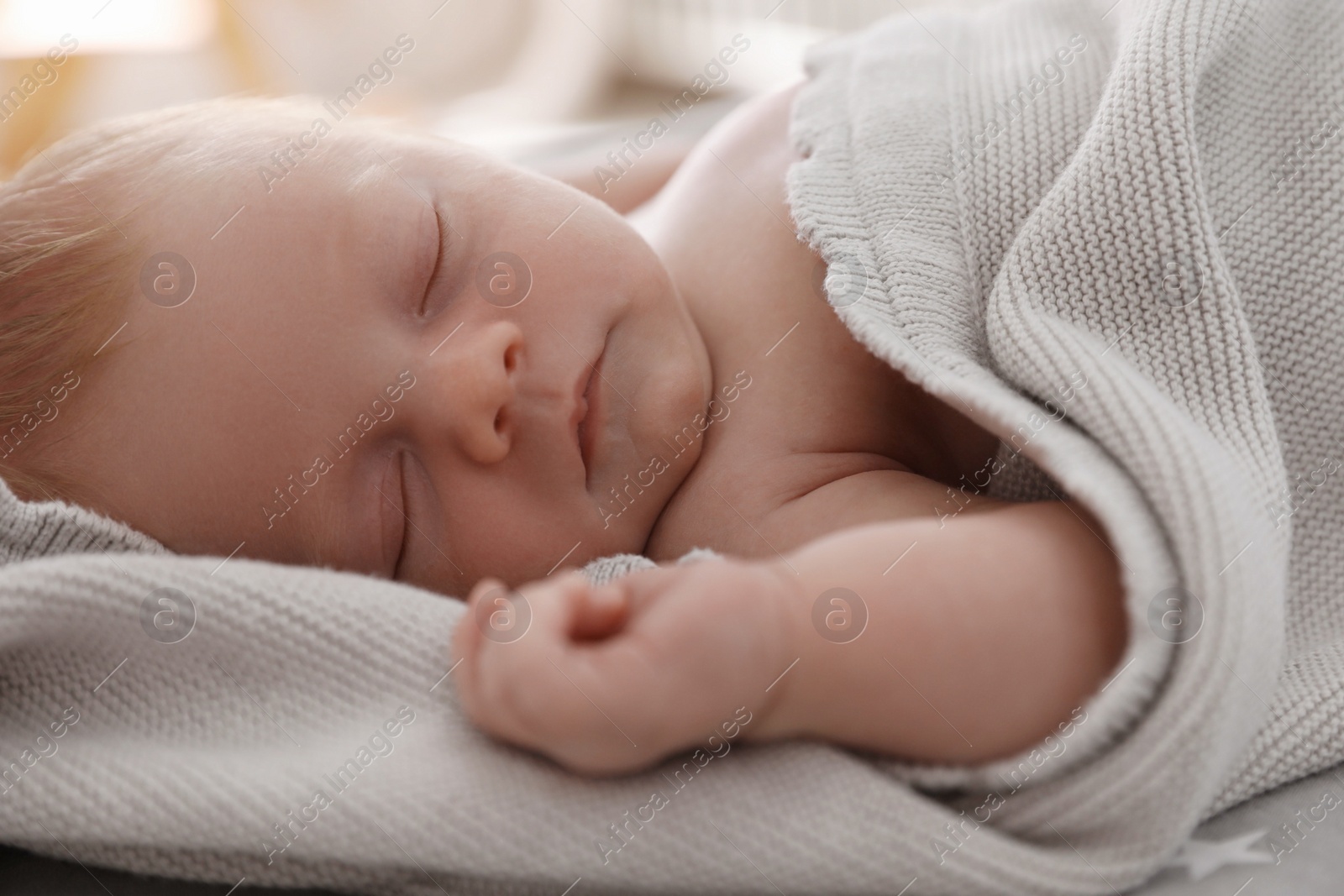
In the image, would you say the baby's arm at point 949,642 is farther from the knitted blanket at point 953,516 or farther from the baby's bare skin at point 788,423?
the baby's bare skin at point 788,423

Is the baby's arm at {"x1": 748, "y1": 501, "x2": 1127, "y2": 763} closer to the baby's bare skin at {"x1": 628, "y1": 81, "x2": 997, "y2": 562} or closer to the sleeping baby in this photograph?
the sleeping baby

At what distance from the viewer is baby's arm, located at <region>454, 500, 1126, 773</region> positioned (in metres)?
0.53

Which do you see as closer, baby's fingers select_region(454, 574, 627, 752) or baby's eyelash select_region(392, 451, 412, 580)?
baby's fingers select_region(454, 574, 627, 752)

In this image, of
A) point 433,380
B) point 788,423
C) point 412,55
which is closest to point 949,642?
point 788,423

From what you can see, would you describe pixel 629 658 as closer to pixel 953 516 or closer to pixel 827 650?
pixel 827 650

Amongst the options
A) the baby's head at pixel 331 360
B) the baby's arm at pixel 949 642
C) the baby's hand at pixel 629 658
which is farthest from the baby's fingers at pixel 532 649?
the baby's head at pixel 331 360

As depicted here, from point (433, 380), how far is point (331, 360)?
0.26 ft

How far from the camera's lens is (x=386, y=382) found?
79cm

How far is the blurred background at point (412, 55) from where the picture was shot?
2396mm

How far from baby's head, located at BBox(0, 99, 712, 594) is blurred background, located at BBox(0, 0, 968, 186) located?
54.3 inches

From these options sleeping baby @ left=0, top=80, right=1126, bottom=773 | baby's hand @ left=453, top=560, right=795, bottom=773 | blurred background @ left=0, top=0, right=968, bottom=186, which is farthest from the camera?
blurred background @ left=0, top=0, right=968, bottom=186

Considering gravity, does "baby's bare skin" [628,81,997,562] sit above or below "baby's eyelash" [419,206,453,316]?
below

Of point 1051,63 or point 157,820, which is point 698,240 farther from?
point 157,820

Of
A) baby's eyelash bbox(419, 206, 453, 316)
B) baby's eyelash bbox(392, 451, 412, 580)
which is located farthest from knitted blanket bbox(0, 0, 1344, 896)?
baby's eyelash bbox(419, 206, 453, 316)
